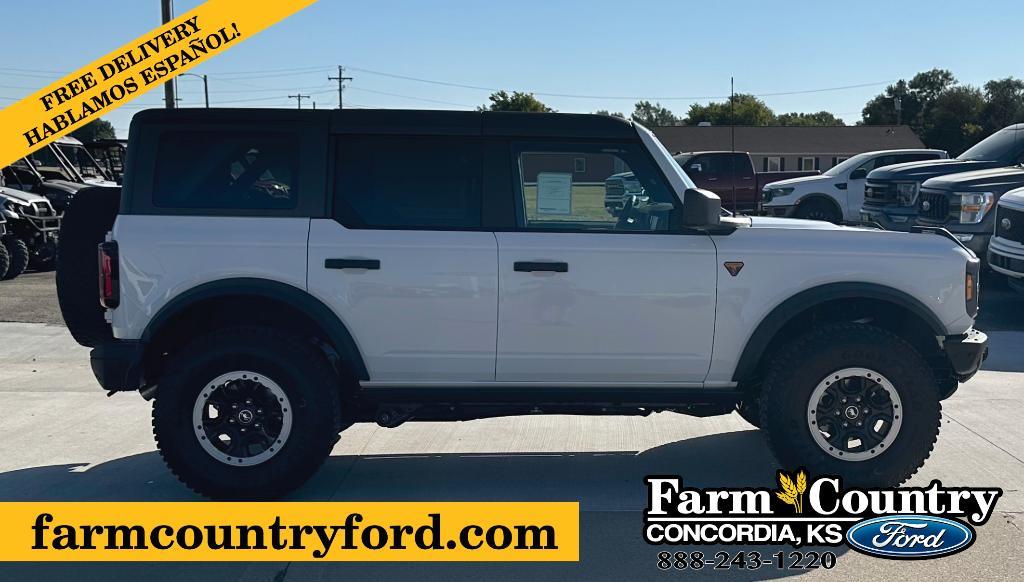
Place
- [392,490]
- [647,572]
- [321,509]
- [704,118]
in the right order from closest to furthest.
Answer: [647,572]
[321,509]
[392,490]
[704,118]

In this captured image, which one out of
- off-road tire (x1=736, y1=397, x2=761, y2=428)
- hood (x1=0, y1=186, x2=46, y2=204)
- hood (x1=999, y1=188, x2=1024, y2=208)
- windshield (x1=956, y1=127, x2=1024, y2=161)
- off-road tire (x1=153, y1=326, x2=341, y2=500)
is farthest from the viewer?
hood (x1=0, y1=186, x2=46, y2=204)

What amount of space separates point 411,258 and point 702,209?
1.50 meters

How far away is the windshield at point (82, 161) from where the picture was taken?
21828 mm

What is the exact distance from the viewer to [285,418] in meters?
4.93

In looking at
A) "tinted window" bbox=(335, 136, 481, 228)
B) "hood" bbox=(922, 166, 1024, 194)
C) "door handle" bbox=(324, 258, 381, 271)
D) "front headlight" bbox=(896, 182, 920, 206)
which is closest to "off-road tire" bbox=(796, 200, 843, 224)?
"front headlight" bbox=(896, 182, 920, 206)

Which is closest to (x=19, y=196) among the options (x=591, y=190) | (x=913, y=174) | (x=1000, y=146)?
(x=591, y=190)

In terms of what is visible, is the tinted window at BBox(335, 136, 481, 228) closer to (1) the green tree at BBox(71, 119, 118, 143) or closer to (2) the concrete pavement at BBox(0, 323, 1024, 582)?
(2) the concrete pavement at BBox(0, 323, 1024, 582)

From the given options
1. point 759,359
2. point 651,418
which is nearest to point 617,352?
point 759,359

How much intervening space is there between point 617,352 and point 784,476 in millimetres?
1066

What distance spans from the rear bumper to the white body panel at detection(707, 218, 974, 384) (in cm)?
298

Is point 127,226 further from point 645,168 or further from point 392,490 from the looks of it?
point 645,168

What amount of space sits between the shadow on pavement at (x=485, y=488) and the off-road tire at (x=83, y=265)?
0.84 meters

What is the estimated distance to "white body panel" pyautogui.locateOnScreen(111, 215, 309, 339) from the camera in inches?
193

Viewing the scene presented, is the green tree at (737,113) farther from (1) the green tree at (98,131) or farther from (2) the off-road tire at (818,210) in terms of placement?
(2) the off-road tire at (818,210)
